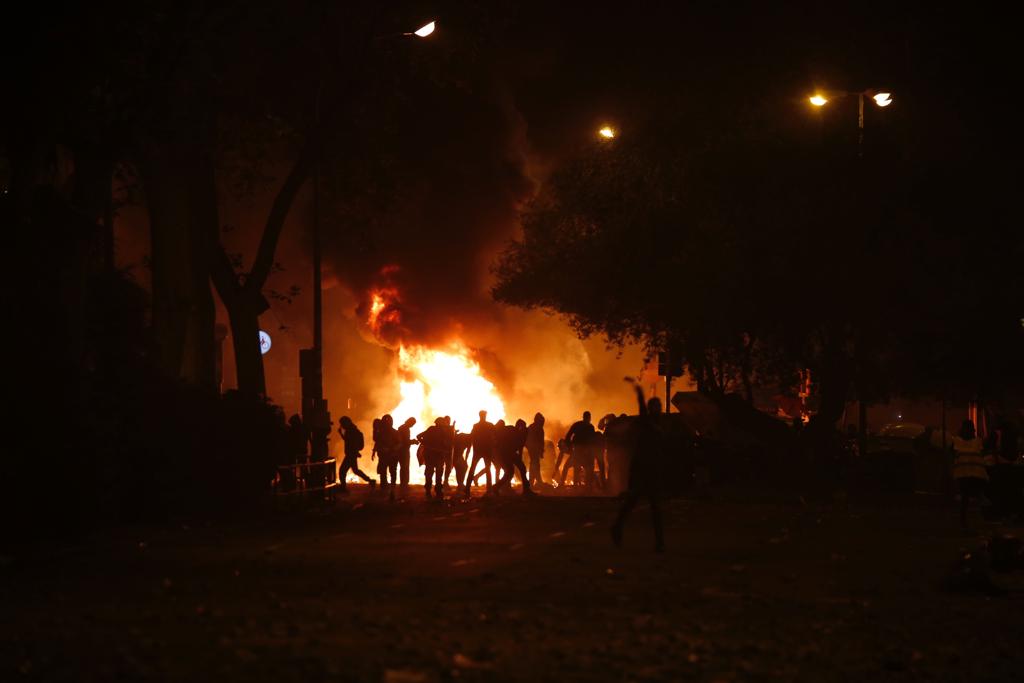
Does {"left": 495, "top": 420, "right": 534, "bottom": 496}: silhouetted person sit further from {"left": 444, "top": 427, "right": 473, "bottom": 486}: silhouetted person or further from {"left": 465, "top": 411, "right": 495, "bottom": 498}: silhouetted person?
{"left": 444, "top": 427, "right": 473, "bottom": 486}: silhouetted person

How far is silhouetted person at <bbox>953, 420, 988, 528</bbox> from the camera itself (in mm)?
22859

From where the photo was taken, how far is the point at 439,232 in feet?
170

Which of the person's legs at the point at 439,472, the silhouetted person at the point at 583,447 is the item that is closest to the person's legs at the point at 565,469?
the silhouetted person at the point at 583,447

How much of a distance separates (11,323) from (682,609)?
10116 mm

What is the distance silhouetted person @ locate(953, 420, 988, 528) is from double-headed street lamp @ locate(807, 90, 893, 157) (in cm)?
1083

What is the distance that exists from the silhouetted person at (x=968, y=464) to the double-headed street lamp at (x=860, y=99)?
426 inches

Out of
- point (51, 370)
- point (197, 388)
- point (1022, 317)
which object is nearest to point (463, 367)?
point (1022, 317)

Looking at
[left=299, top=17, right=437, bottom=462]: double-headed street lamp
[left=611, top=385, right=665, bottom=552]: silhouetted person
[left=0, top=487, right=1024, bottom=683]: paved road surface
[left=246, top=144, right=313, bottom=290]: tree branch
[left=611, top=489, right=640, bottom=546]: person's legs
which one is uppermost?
[left=246, top=144, right=313, bottom=290]: tree branch

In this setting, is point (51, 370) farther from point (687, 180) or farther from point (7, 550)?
point (687, 180)

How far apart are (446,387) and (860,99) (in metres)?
24.2

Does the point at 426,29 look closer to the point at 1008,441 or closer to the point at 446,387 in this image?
the point at 1008,441

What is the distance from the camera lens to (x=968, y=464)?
904 inches

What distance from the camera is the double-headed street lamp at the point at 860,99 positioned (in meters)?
32.3

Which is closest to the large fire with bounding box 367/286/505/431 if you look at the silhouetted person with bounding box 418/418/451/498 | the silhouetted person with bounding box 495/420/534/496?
the silhouetted person with bounding box 418/418/451/498
